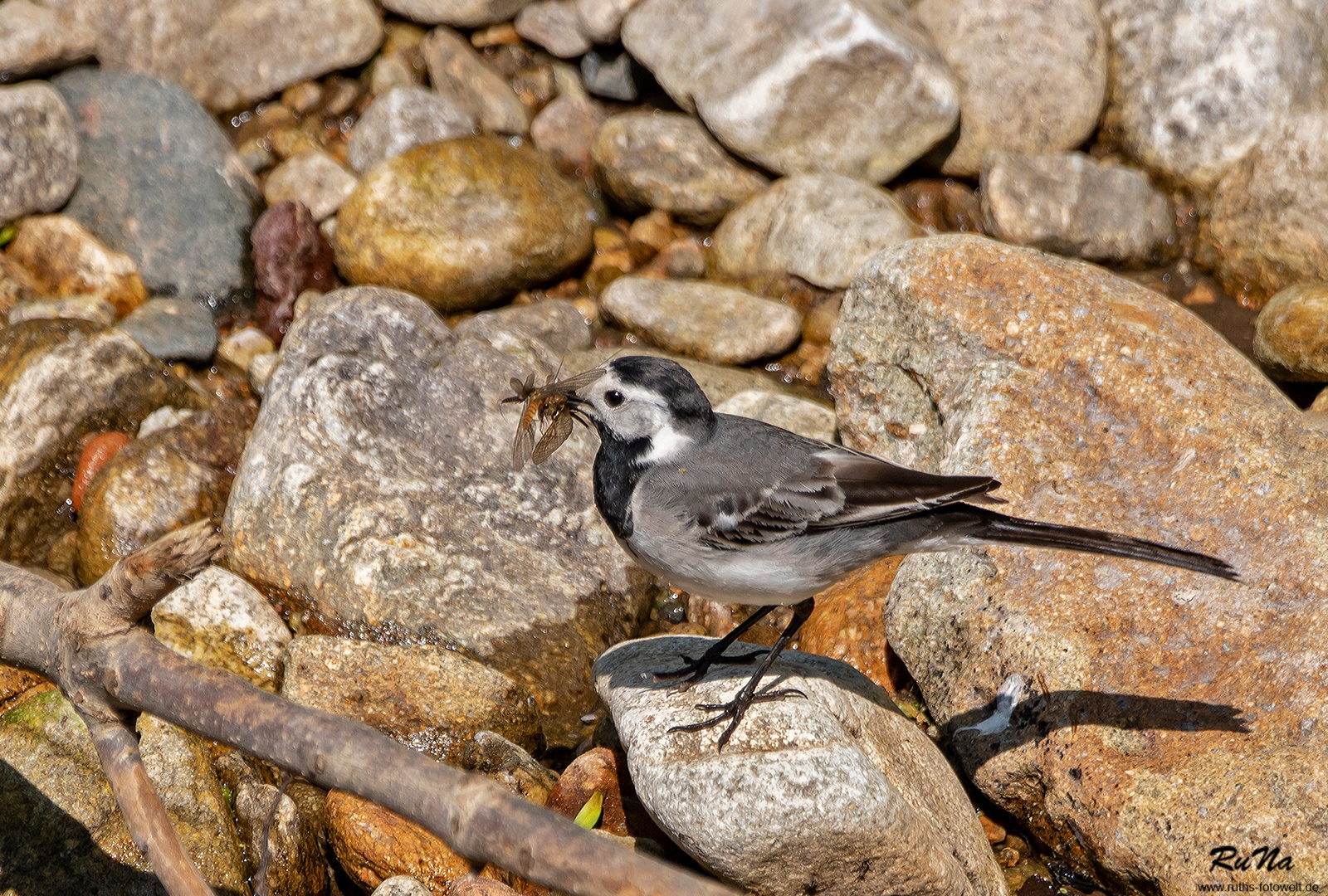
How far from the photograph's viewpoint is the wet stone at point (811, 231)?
30.2ft

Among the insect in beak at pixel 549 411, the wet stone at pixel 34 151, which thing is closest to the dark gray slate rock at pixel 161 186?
the wet stone at pixel 34 151

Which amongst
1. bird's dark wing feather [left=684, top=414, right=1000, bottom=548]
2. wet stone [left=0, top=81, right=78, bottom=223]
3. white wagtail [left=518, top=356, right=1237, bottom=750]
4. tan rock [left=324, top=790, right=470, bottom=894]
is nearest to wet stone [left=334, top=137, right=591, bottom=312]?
wet stone [left=0, top=81, right=78, bottom=223]

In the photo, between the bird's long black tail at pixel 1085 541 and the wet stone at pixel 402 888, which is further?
the wet stone at pixel 402 888

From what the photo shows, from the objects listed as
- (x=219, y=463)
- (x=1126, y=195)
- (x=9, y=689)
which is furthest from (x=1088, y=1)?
(x=9, y=689)

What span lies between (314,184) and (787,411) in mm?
4961

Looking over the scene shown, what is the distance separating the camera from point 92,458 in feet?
25.2

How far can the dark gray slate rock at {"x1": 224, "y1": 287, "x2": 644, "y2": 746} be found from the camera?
6.49 metres

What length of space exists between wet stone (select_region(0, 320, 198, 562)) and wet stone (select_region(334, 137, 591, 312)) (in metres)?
2.11

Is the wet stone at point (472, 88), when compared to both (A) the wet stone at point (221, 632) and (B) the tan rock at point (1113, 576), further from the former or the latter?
(A) the wet stone at point (221, 632)

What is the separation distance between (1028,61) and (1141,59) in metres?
1.00

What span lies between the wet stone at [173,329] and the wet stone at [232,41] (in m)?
2.61

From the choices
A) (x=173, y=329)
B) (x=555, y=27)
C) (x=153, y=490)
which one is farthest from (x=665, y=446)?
(x=555, y=27)

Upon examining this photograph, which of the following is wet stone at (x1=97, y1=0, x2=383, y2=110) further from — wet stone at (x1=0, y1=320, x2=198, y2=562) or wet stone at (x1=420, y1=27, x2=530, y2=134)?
wet stone at (x1=0, y1=320, x2=198, y2=562)

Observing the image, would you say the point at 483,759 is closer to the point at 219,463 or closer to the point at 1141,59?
the point at 219,463
